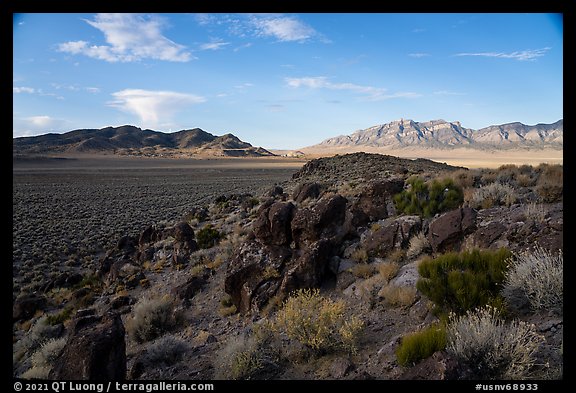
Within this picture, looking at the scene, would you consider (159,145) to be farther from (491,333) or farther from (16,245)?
(491,333)

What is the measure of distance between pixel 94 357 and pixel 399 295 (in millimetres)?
4401

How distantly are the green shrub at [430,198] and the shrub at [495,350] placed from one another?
18.2 ft

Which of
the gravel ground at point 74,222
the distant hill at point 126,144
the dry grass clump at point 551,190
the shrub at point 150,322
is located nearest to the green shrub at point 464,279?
the dry grass clump at point 551,190

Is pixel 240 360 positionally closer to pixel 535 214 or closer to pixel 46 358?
pixel 46 358

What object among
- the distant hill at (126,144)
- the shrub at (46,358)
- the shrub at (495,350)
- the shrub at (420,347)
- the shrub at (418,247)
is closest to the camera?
the shrub at (495,350)

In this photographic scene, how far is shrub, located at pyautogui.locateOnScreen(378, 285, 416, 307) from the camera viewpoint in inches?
208

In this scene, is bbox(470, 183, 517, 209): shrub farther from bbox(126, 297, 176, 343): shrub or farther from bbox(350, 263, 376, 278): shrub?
bbox(126, 297, 176, 343): shrub

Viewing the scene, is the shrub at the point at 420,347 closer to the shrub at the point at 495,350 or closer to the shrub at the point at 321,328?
the shrub at the point at 495,350

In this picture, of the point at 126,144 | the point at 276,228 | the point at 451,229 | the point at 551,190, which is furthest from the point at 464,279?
the point at 126,144

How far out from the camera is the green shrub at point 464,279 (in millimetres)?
4359

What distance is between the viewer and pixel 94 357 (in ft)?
13.3

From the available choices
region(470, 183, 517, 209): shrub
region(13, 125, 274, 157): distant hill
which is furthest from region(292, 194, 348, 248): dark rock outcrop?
region(13, 125, 274, 157): distant hill

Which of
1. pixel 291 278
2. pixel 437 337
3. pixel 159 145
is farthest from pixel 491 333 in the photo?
pixel 159 145

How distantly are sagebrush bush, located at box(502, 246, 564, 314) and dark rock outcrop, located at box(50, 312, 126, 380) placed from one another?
508 centimetres
